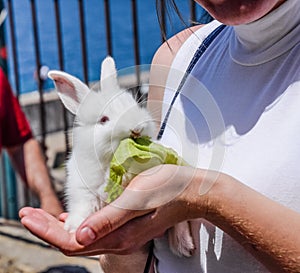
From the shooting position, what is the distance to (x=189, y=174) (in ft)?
2.66

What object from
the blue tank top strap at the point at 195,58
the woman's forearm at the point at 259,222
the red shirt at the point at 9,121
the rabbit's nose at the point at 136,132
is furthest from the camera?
the red shirt at the point at 9,121

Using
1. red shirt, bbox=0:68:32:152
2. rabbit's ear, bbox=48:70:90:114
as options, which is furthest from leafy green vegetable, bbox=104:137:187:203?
red shirt, bbox=0:68:32:152

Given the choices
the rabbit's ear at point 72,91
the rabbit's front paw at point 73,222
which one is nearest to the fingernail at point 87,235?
the rabbit's front paw at point 73,222

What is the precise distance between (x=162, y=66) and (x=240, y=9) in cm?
30

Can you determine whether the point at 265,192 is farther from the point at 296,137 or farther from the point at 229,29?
the point at 229,29

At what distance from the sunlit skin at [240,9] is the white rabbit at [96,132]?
0.21 m

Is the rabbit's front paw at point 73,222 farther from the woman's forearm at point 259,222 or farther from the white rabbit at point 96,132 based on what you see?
the woman's forearm at point 259,222

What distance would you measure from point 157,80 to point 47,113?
313 centimetres

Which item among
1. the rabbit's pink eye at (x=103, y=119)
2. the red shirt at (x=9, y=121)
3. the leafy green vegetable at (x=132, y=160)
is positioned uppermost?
the rabbit's pink eye at (x=103, y=119)

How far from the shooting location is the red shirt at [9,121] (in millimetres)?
2361

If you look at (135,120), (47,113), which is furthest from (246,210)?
(47,113)

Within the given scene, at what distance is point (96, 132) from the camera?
3.07 ft

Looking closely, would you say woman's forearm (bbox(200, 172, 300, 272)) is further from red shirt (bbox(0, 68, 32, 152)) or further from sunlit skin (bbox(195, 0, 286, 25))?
red shirt (bbox(0, 68, 32, 152))

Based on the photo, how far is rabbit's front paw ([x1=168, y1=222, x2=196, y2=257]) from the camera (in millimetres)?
914
